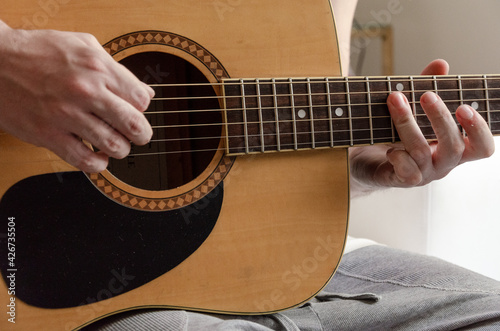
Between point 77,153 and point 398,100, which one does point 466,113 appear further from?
point 77,153

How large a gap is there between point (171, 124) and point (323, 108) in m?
0.27

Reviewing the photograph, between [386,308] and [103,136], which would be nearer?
[103,136]

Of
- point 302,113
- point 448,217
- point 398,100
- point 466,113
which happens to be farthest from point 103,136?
point 448,217

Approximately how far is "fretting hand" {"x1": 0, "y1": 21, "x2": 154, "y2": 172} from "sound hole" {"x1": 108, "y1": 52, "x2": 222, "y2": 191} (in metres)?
0.13

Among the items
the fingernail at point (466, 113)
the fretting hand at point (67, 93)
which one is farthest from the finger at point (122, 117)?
the fingernail at point (466, 113)

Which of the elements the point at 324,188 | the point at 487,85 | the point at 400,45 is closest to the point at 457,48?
the point at 400,45

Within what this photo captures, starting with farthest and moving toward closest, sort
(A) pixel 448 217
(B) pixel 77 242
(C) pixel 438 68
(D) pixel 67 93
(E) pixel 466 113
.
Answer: (A) pixel 448 217
(C) pixel 438 68
(E) pixel 466 113
(B) pixel 77 242
(D) pixel 67 93

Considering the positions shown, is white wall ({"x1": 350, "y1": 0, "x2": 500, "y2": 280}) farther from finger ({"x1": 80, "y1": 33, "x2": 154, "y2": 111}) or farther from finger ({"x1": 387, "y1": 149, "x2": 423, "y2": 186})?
finger ({"x1": 80, "y1": 33, "x2": 154, "y2": 111})

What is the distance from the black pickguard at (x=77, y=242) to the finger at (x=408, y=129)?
0.42 meters

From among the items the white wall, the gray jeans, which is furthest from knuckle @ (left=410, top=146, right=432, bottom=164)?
the white wall

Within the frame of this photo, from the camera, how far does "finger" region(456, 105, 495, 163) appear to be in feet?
2.75

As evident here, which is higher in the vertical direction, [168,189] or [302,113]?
[302,113]

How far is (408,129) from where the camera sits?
0.83 m

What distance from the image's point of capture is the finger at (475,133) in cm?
84
